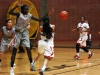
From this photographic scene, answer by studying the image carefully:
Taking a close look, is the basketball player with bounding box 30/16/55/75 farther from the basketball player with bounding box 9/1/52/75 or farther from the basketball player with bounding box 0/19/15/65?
the basketball player with bounding box 0/19/15/65

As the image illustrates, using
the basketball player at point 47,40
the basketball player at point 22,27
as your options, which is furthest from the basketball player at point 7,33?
the basketball player at point 47,40

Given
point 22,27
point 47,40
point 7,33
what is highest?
point 22,27

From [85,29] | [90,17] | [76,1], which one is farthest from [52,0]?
[85,29]

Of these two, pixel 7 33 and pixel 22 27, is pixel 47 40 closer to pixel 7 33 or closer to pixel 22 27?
pixel 22 27

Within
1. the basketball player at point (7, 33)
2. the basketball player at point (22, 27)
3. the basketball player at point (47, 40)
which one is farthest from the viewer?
the basketball player at point (7, 33)

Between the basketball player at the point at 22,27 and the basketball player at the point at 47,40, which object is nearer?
the basketball player at the point at 47,40

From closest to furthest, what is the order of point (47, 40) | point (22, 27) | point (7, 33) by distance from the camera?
point (47, 40) < point (22, 27) < point (7, 33)

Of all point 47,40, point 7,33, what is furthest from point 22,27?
point 7,33

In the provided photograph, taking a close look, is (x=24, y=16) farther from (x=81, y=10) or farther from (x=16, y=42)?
(x=81, y=10)

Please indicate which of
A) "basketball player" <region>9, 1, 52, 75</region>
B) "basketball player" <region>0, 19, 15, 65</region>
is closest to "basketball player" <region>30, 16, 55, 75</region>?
"basketball player" <region>9, 1, 52, 75</region>

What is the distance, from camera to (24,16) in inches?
346

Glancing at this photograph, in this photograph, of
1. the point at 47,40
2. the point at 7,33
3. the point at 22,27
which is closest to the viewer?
the point at 47,40

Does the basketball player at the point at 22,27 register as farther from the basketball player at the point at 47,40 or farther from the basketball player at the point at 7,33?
the basketball player at the point at 7,33

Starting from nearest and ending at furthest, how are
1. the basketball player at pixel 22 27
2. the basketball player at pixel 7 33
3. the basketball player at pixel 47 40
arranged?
the basketball player at pixel 47 40 < the basketball player at pixel 22 27 < the basketball player at pixel 7 33
